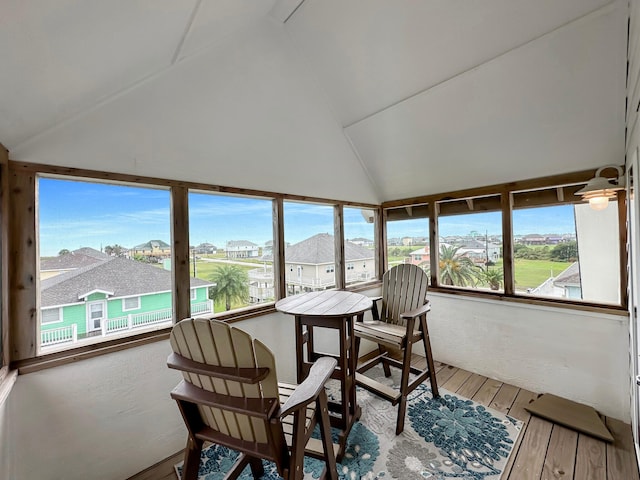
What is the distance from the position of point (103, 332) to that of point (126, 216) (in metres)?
0.76

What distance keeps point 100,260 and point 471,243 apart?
3.44 m

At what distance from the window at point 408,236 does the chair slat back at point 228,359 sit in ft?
9.34

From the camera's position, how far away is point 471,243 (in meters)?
3.07

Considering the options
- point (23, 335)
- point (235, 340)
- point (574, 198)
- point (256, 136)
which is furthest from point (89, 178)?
point (574, 198)

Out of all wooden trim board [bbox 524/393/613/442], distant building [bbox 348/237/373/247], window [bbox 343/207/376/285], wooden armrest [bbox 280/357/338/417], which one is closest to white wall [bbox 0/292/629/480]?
wooden trim board [bbox 524/393/613/442]

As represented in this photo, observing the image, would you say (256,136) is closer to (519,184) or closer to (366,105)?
(366,105)

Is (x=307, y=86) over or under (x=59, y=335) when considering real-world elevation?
over

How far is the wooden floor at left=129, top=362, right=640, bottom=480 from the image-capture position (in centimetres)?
166

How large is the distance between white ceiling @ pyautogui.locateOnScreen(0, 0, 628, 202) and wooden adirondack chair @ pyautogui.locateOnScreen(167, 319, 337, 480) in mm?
1200

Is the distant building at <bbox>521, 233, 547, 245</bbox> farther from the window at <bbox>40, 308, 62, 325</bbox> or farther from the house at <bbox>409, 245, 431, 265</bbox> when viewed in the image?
the window at <bbox>40, 308, 62, 325</bbox>

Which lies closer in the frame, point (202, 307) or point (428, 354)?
point (202, 307)

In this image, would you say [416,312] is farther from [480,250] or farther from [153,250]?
[153,250]

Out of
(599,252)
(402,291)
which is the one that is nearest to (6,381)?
(402,291)

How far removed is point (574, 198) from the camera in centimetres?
237
